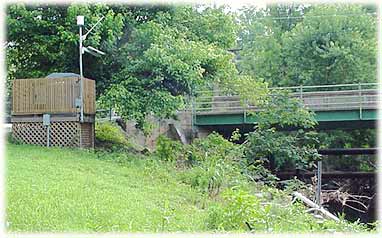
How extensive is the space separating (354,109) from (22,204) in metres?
9.87

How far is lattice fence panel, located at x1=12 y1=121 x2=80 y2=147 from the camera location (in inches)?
363

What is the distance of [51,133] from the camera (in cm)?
930

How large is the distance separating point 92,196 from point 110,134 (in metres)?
5.56

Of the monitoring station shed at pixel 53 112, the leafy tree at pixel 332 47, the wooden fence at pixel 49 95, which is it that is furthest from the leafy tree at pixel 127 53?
the leafy tree at pixel 332 47

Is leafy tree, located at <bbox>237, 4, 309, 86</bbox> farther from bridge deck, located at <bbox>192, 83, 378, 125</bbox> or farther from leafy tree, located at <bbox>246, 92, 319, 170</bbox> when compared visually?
leafy tree, located at <bbox>246, 92, 319, 170</bbox>

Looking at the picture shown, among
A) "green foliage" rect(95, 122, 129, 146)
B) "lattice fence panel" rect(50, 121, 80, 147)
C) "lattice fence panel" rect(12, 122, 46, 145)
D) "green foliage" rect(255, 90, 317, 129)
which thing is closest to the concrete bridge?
"green foliage" rect(255, 90, 317, 129)

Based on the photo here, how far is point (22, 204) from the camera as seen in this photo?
458 cm

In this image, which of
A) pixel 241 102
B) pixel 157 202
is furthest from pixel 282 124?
pixel 157 202

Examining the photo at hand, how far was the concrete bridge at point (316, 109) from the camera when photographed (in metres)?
12.7

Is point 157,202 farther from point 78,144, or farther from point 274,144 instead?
point 274,144

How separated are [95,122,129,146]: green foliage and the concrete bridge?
8.43 feet

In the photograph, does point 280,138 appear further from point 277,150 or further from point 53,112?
point 53,112

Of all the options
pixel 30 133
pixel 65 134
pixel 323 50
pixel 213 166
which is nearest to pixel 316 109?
pixel 323 50

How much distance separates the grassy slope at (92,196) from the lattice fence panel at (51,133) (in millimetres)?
1063
